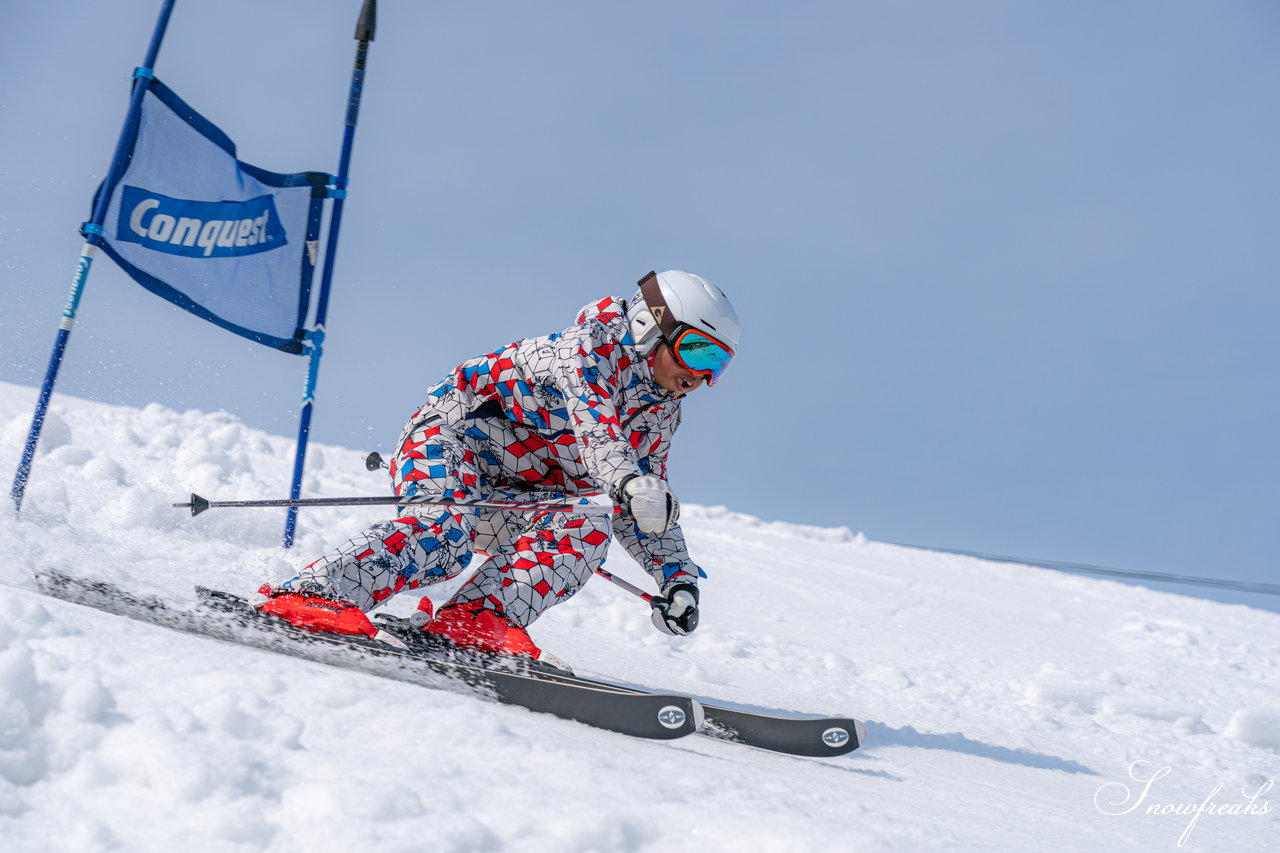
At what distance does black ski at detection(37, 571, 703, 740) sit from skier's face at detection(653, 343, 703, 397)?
44.5 inches

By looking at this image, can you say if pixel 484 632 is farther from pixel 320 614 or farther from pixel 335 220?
pixel 335 220

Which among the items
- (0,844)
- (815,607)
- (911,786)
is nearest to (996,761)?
(911,786)

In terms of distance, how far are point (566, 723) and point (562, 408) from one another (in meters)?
1.23

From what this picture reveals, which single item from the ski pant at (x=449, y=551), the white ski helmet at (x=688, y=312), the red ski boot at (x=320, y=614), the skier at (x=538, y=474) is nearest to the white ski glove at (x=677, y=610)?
the skier at (x=538, y=474)

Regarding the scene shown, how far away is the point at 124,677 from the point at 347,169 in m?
4.54

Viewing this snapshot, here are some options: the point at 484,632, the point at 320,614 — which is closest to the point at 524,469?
the point at 484,632

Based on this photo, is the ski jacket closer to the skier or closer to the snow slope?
the skier

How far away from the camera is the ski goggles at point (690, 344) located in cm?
326

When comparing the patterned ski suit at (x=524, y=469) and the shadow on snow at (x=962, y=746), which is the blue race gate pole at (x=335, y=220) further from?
the shadow on snow at (x=962, y=746)

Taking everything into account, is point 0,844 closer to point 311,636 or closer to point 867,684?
point 311,636

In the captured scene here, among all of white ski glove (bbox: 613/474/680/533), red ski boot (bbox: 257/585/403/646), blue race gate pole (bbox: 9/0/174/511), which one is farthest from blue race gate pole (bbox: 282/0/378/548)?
white ski glove (bbox: 613/474/680/533)

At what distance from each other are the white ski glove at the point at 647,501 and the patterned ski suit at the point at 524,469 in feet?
0.19

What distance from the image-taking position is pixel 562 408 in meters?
3.43

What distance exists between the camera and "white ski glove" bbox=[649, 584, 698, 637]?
343 centimetres
